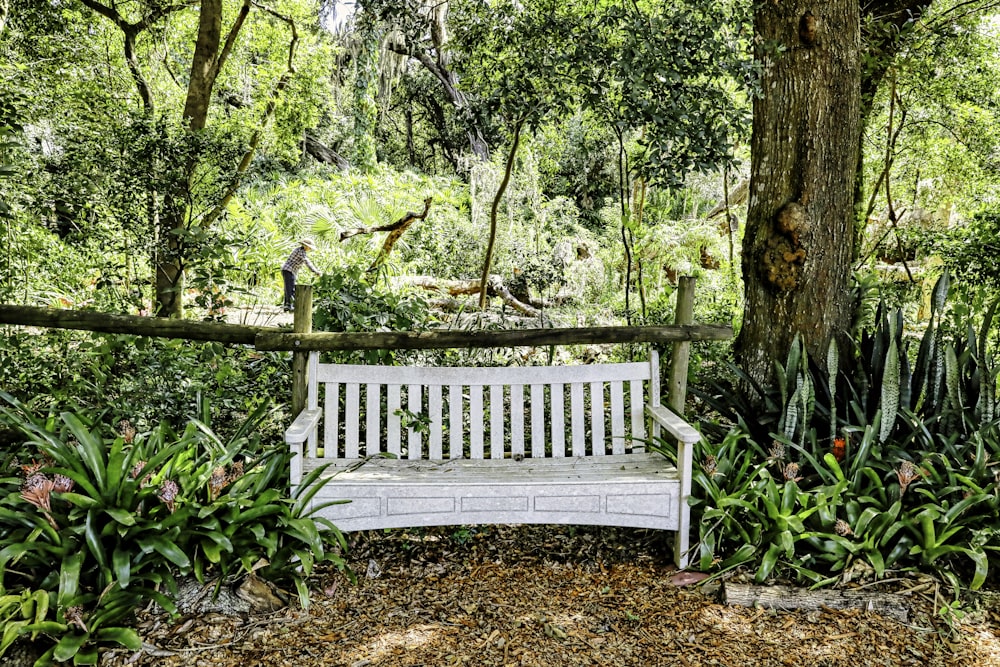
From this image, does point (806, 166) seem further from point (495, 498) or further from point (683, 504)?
point (495, 498)

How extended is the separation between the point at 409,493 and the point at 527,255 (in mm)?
4733

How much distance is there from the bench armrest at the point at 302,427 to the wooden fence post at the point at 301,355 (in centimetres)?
6

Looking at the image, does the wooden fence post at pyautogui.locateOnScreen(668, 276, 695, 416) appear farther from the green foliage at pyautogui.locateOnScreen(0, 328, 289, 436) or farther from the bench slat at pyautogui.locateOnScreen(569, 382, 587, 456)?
the green foliage at pyautogui.locateOnScreen(0, 328, 289, 436)

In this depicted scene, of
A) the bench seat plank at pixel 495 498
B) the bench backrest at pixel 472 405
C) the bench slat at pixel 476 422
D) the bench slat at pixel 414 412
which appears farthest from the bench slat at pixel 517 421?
the bench slat at pixel 414 412

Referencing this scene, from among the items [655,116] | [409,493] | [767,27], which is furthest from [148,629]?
[767,27]

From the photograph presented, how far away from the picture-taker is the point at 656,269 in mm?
6949

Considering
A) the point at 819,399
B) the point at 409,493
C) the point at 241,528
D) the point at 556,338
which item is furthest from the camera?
the point at 819,399

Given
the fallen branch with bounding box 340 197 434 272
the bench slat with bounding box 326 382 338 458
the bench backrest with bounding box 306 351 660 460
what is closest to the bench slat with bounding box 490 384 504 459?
the bench backrest with bounding box 306 351 660 460

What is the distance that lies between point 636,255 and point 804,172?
84.5 inches

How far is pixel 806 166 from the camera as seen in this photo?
120 inches

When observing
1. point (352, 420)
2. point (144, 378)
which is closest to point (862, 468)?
point (352, 420)

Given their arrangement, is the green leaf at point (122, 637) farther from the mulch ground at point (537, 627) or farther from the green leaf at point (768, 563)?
the green leaf at point (768, 563)

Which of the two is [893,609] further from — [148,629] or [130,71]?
[130,71]

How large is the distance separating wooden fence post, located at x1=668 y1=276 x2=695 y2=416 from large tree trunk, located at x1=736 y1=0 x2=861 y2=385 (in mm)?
476
